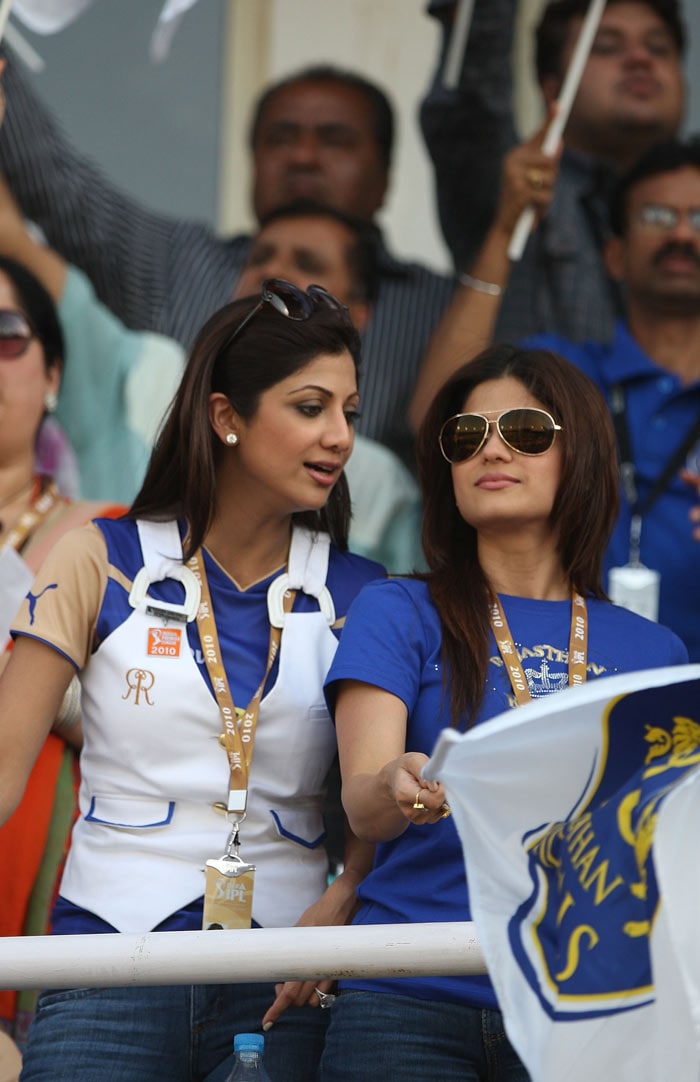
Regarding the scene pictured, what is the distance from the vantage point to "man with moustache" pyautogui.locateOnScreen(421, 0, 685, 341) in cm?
464

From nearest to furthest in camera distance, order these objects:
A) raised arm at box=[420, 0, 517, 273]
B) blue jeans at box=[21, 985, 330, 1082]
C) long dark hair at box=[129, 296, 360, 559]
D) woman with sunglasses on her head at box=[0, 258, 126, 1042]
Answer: blue jeans at box=[21, 985, 330, 1082] < long dark hair at box=[129, 296, 360, 559] < woman with sunglasses on her head at box=[0, 258, 126, 1042] < raised arm at box=[420, 0, 517, 273]

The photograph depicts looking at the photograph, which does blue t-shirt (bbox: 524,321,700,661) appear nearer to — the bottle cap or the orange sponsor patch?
the orange sponsor patch

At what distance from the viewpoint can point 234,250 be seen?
466 cm

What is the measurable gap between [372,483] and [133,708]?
170cm

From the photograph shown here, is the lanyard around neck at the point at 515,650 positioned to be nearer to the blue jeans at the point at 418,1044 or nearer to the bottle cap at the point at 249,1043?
the blue jeans at the point at 418,1044

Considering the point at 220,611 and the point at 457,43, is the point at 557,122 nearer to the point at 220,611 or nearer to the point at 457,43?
the point at 457,43

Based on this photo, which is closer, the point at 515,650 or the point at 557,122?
the point at 515,650

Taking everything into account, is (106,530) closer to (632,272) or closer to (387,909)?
(387,909)

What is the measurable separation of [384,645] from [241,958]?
56 centimetres

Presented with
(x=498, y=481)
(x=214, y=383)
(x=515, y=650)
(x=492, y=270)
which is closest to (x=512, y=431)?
(x=498, y=481)

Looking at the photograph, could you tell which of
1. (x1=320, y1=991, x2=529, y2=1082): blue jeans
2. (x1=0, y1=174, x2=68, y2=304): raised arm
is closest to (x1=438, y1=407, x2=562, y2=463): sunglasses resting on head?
(x1=320, y1=991, x2=529, y2=1082): blue jeans

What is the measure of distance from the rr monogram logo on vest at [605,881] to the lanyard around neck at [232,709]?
2.37 ft

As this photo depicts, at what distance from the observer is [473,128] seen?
15.2 feet

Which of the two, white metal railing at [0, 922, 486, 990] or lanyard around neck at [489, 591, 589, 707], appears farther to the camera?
lanyard around neck at [489, 591, 589, 707]
